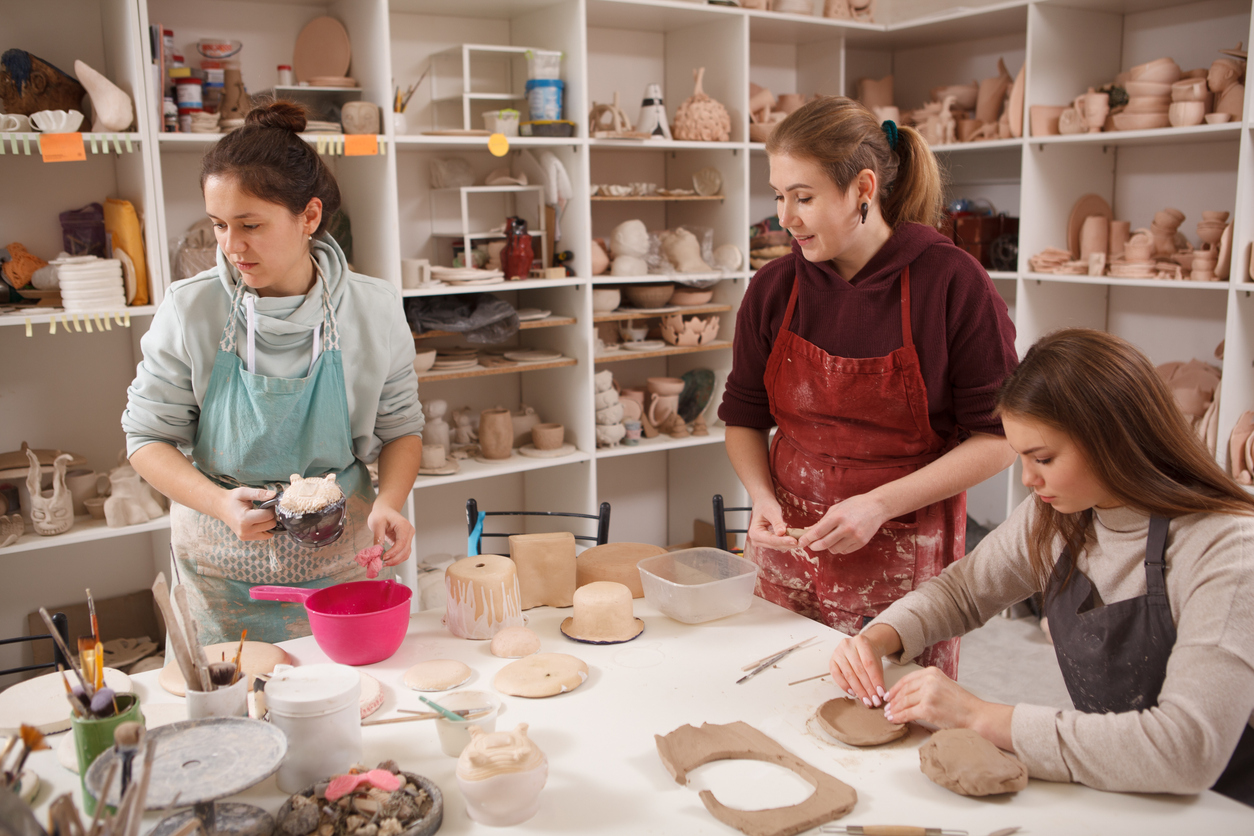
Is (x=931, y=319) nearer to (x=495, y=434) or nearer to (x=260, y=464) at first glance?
(x=260, y=464)

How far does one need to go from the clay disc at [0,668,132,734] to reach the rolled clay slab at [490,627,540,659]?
56 centimetres

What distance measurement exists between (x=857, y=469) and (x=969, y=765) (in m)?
0.77

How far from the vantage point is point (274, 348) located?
6.04 ft

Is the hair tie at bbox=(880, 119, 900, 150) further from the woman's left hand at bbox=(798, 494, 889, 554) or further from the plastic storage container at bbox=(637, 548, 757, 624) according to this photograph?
the plastic storage container at bbox=(637, 548, 757, 624)

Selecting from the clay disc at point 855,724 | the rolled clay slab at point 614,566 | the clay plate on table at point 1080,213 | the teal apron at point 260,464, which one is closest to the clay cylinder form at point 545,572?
the rolled clay slab at point 614,566

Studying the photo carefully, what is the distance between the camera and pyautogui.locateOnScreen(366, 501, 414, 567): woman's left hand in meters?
1.71

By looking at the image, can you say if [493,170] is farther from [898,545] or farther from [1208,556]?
[1208,556]

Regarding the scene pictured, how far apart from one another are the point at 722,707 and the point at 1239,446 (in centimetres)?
249

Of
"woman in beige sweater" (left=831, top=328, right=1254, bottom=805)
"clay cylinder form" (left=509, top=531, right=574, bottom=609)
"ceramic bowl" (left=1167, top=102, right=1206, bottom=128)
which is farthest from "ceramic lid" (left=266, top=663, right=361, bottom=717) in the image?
→ "ceramic bowl" (left=1167, top=102, right=1206, bottom=128)

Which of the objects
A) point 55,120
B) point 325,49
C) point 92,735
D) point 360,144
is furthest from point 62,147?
point 92,735

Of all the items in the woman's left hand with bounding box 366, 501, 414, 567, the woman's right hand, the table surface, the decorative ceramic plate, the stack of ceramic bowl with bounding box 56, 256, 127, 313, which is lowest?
the decorative ceramic plate

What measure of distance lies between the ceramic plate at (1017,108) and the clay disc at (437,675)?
3.14 m

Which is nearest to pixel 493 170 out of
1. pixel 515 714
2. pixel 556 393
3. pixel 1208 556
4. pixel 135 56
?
pixel 556 393

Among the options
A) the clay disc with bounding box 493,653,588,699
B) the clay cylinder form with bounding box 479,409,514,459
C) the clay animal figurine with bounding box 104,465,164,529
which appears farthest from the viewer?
the clay cylinder form with bounding box 479,409,514,459
